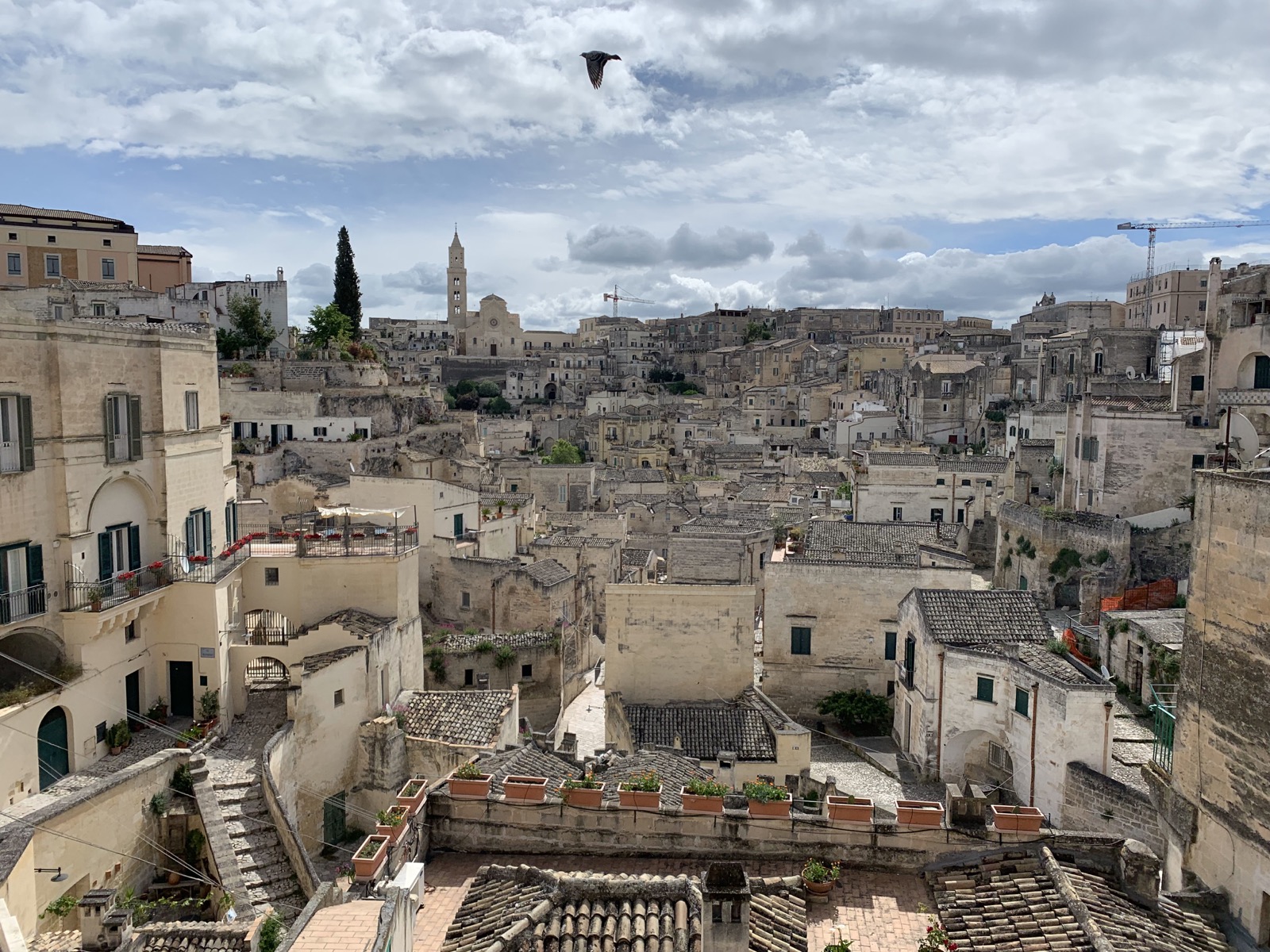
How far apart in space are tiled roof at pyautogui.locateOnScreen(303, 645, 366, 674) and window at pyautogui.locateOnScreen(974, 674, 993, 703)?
14.0 meters

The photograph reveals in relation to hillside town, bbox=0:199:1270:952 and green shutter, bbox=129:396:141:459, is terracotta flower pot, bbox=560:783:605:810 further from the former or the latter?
green shutter, bbox=129:396:141:459

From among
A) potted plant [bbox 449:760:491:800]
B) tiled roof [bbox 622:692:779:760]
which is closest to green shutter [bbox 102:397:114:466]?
potted plant [bbox 449:760:491:800]

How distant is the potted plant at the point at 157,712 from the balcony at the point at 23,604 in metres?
3.36

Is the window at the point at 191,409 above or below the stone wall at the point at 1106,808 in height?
above

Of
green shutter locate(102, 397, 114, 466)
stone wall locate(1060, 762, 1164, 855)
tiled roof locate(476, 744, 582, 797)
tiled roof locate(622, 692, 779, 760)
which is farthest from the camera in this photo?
tiled roof locate(622, 692, 779, 760)

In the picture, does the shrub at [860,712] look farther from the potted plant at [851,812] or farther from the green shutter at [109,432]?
the green shutter at [109,432]

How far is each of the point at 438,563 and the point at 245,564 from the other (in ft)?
32.0

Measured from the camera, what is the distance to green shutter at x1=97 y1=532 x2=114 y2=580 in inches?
750

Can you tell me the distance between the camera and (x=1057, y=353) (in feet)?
175

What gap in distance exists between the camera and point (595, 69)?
55.4ft

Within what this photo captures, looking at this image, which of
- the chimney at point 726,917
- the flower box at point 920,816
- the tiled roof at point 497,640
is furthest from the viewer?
the tiled roof at point 497,640

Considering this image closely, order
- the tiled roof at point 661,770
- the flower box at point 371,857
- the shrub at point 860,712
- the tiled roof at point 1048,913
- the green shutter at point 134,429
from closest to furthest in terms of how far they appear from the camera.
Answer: the tiled roof at point 1048,913, the flower box at point 371,857, the tiled roof at point 661,770, the green shutter at point 134,429, the shrub at point 860,712

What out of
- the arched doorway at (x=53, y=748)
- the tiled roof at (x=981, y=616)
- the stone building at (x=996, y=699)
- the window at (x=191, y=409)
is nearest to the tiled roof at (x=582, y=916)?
the arched doorway at (x=53, y=748)

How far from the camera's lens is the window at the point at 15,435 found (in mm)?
16953
